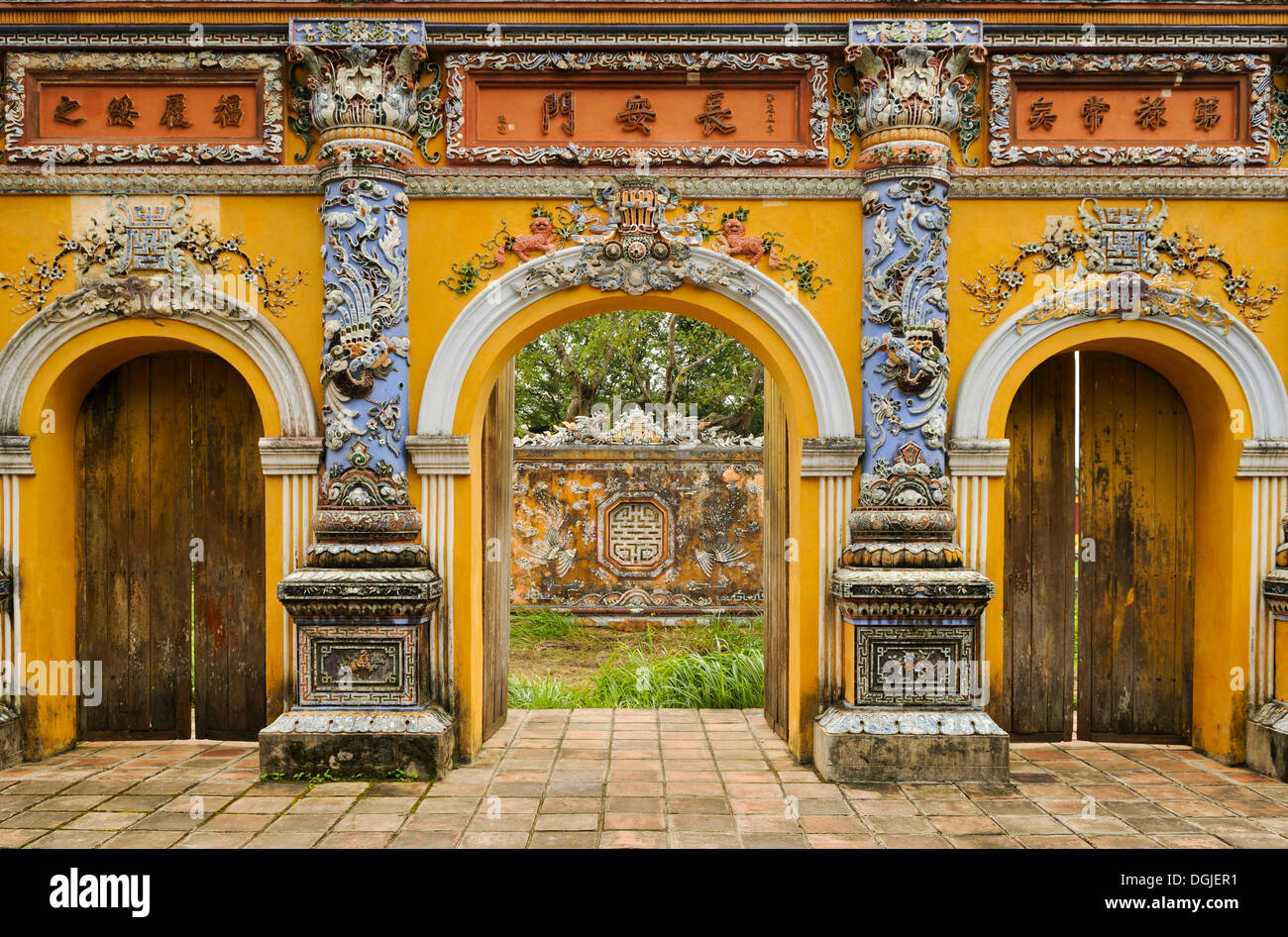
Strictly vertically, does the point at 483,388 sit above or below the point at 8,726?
above

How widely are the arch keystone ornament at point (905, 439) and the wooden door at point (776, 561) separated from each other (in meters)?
0.75

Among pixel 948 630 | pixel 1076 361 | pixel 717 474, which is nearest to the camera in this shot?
pixel 948 630

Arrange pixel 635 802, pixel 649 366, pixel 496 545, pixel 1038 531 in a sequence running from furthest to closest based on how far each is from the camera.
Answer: pixel 649 366
pixel 496 545
pixel 1038 531
pixel 635 802

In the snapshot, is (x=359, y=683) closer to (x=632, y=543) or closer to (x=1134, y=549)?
(x=1134, y=549)

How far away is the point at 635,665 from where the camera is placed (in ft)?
28.8

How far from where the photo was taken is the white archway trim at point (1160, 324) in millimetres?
5344

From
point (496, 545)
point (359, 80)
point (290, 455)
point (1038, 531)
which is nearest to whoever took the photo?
point (359, 80)

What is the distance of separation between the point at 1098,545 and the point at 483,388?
13.1 ft

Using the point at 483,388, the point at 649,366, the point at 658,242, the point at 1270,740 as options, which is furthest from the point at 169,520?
the point at 649,366

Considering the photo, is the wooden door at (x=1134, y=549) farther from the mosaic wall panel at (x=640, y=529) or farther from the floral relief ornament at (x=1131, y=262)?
the mosaic wall panel at (x=640, y=529)

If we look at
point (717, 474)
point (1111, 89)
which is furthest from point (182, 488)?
point (717, 474)

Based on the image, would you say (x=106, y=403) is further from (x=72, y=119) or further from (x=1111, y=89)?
(x=1111, y=89)

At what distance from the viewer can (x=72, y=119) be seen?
5.43 meters

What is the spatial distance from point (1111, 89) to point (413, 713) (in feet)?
17.7
